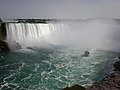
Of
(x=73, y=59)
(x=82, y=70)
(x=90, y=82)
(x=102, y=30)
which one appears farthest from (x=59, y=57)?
(x=102, y=30)

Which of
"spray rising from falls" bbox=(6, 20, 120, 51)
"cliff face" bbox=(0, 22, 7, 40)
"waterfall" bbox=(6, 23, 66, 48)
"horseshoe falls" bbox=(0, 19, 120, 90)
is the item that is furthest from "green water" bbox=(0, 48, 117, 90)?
"spray rising from falls" bbox=(6, 20, 120, 51)

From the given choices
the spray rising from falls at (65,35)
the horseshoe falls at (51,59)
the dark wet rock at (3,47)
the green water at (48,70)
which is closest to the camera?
the green water at (48,70)

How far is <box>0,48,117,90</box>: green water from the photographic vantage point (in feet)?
63.1

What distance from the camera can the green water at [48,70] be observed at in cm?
1922

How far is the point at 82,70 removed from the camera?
79.0 feet

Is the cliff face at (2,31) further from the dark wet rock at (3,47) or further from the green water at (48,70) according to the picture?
the green water at (48,70)

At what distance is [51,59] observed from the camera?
2934 centimetres

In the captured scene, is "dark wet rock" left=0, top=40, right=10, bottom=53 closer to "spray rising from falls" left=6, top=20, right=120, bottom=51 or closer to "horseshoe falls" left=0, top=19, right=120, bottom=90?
"horseshoe falls" left=0, top=19, right=120, bottom=90

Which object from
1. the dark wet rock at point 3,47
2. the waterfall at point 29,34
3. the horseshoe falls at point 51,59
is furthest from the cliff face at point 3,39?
the waterfall at point 29,34

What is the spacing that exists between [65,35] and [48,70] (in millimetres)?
27676

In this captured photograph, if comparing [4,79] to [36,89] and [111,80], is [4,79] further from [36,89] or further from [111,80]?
[111,80]

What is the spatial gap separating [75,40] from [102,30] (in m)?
12.9

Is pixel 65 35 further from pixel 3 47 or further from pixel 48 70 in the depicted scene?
pixel 48 70

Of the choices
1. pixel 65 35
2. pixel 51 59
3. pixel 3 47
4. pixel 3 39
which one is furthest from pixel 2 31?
pixel 65 35
